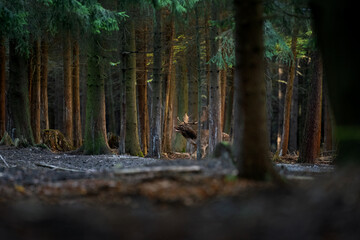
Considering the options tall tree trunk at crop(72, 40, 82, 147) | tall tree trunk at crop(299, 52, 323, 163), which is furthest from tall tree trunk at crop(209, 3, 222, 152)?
tall tree trunk at crop(72, 40, 82, 147)

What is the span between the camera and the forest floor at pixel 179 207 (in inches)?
149

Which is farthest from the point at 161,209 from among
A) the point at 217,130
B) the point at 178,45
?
the point at 178,45

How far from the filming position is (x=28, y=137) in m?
16.4

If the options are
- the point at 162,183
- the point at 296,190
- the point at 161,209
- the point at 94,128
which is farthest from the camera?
the point at 94,128

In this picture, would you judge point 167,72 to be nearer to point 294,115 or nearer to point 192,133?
Answer: point 192,133

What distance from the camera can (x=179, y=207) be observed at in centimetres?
460

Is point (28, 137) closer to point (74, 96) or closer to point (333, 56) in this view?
point (74, 96)

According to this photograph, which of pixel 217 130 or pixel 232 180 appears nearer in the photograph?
pixel 232 180

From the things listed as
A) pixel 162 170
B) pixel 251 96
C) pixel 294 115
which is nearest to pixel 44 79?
pixel 294 115

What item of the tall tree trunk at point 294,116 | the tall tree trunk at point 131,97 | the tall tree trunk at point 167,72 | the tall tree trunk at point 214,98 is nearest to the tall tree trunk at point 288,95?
the tall tree trunk at point 214,98

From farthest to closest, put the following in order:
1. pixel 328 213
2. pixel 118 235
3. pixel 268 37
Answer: pixel 268 37, pixel 328 213, pixel 118 235

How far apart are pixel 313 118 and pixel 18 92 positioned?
1086cm

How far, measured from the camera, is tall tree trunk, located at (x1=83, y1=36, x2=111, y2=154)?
50.9 ft

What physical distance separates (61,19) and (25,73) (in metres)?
4.09
